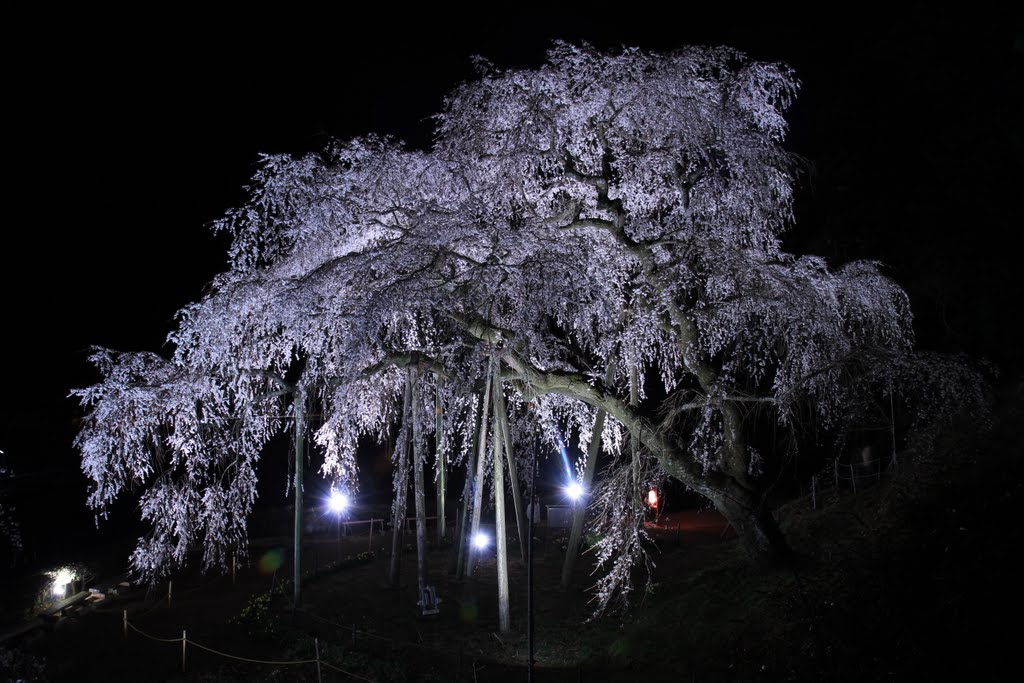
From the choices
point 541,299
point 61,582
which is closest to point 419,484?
point 541,299

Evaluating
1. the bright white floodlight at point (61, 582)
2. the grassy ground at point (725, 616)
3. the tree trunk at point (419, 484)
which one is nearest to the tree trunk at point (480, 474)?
the grassy ground at point (725, 616)

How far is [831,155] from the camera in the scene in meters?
17.3

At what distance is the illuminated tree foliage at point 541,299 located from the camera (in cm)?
960

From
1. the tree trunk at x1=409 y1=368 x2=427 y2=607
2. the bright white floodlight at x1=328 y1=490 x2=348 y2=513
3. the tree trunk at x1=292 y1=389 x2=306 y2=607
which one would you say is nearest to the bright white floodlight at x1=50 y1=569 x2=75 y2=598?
the tree trunk at x1=292 y1=389 x2=306 y2=607

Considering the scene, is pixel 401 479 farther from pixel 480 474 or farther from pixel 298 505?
pixel 298 505

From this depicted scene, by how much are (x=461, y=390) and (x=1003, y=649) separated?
23.4 feet

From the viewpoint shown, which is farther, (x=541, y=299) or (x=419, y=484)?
(x=419, y=484)

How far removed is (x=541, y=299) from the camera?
9828 mm

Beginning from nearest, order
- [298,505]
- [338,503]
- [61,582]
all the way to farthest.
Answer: [298,505]
[61,582]
[338,503]

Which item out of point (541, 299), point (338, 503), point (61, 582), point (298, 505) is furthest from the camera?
point (338, 503)

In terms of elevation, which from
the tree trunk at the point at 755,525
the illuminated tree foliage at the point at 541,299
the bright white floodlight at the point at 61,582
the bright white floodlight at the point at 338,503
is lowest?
the bright white floodlight at the point at 61,582

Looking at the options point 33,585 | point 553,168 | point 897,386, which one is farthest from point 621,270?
point 33,585

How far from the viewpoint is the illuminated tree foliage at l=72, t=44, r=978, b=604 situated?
960 cm

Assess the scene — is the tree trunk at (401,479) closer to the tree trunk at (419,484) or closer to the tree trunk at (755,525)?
the tree trunk at (419,484)
